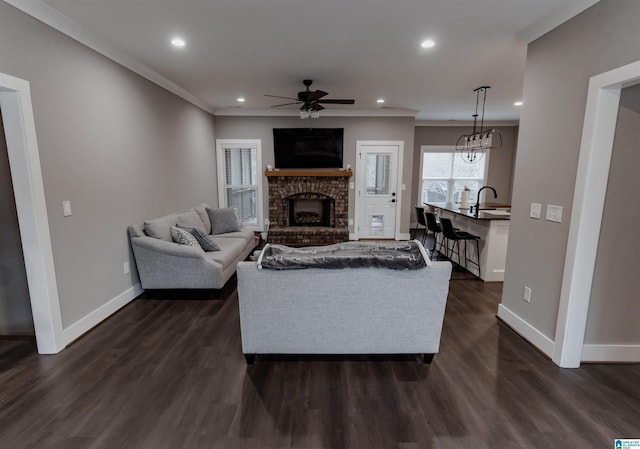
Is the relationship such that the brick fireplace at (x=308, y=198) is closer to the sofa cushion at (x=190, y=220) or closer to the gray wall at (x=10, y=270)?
the sofa cushion at (x=190, y=220)

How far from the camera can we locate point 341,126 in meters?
6.29

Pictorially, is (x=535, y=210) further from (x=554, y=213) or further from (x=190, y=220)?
(x=190, y=220)

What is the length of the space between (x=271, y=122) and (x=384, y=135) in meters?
2.31

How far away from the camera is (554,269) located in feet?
8.04

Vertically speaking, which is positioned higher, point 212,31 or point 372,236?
point 212,31

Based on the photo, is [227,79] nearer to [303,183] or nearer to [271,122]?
[271,122]

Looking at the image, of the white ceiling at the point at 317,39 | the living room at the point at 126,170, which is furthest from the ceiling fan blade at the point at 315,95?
the living room at the point at 126,170

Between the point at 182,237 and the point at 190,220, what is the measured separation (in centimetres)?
75

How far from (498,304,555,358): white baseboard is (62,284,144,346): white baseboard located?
394 centimetres

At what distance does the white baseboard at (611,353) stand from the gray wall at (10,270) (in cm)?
460

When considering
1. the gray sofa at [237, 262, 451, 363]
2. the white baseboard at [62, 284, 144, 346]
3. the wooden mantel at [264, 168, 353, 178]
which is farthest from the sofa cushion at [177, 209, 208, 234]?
the gray sofa at [237, 262, 451, 363]

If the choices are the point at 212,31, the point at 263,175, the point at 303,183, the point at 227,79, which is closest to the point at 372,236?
the point at 303,183

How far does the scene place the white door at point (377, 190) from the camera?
6402 mm

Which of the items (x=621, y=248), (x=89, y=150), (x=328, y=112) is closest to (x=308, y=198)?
(x=328, y=112)
